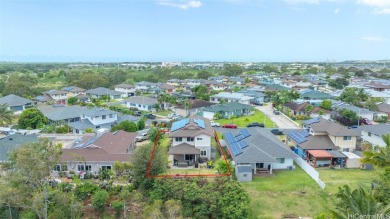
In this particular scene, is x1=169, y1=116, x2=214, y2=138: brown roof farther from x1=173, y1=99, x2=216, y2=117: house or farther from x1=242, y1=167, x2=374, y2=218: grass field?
x1=173, y1=99, x2=216, y2=117: house

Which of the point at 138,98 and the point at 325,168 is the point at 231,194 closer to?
the point at 325,168

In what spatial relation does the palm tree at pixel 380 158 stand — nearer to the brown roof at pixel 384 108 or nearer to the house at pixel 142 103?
the brown roof at pixel 384 108

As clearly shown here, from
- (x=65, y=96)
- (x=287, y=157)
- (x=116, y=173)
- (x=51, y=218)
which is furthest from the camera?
(x=65, y=96)

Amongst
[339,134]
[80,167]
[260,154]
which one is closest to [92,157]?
[80,167]

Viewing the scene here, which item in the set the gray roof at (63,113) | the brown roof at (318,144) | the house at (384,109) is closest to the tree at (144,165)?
the brown roof at (318,144)

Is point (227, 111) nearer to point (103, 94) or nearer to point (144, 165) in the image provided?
A: point (144, 165)

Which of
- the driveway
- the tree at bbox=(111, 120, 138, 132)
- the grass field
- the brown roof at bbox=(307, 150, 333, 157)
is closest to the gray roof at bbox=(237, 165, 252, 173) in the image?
the grass field

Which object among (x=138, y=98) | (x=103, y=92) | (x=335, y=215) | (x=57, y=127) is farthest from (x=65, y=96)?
(x=335, y=215)
